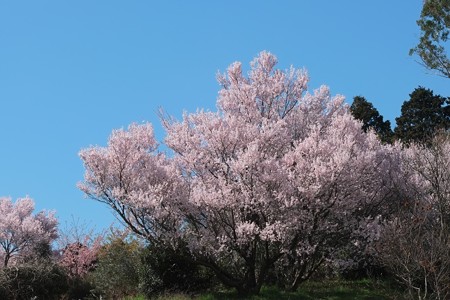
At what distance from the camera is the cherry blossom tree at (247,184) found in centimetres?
1744

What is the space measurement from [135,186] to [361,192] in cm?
736

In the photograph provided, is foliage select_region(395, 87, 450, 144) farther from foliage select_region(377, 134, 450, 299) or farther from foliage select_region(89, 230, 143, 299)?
foliage select_region(89, 230, 143, 299)

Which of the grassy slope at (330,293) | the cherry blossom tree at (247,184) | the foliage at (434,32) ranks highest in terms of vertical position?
the foliage at (434,32)

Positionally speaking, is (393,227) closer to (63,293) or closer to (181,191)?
(181,191)

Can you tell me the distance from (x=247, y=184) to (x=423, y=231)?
5.67 m

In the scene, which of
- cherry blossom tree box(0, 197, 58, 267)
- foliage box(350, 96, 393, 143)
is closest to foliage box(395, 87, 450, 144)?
foliage box(350, 96, 393, 143)

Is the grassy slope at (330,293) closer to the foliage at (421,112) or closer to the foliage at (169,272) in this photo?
the foliage at (169,272)

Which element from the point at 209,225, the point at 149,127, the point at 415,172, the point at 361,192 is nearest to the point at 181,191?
the point at 209,225

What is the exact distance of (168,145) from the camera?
2002 cm

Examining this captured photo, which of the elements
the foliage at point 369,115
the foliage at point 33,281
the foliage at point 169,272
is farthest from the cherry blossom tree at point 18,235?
the foliage at point 369,115

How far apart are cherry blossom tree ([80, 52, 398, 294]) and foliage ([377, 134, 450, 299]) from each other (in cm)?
141

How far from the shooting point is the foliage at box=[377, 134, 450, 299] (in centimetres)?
1642

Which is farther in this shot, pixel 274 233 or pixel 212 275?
pixel 212 275

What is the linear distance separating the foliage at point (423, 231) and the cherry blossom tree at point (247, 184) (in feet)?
4.62
